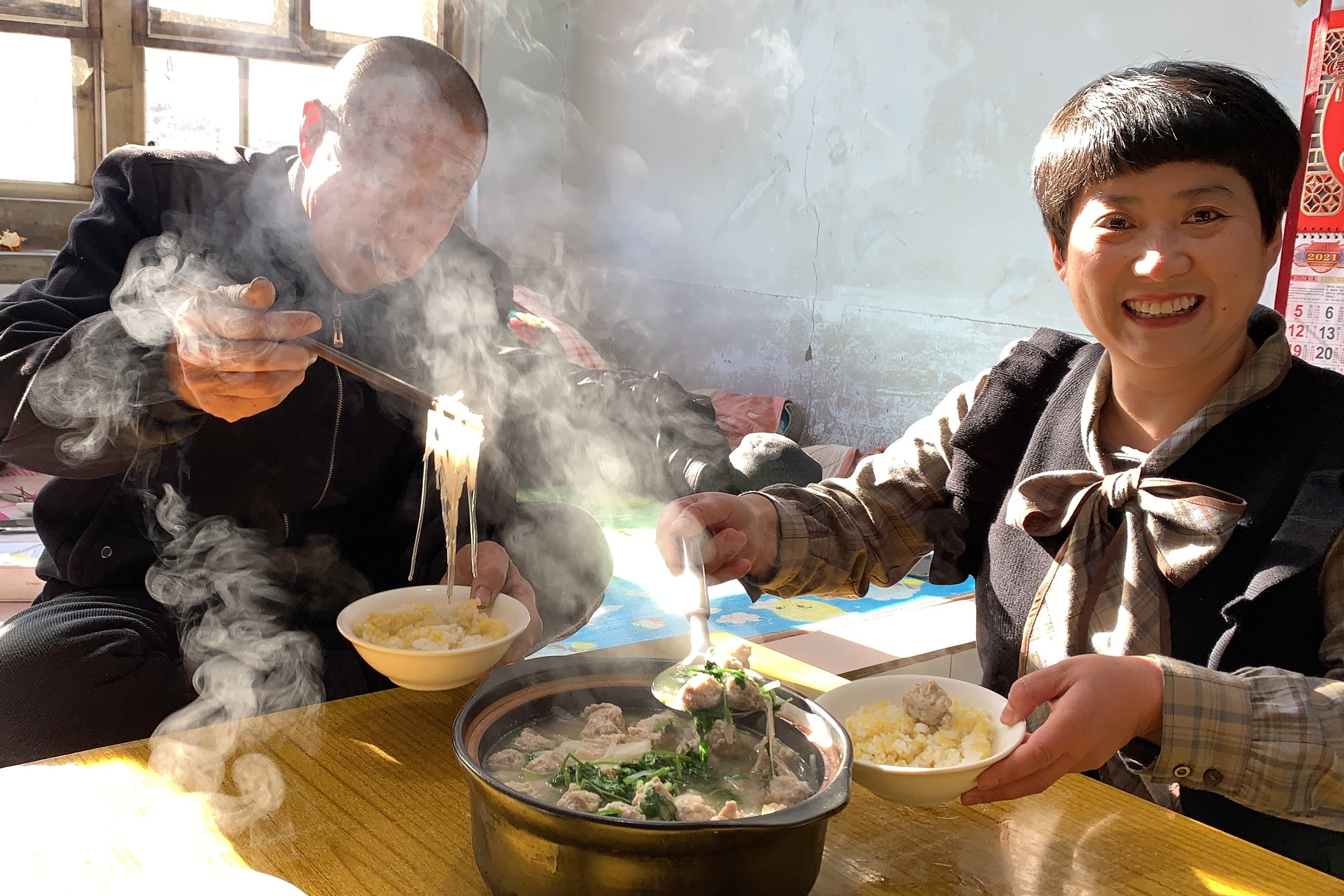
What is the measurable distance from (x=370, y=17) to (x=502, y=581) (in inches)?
272

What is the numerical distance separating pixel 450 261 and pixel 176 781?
2026mm

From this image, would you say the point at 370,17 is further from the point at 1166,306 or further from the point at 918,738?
the point at 918,738

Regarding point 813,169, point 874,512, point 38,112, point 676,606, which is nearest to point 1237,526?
point 874,512

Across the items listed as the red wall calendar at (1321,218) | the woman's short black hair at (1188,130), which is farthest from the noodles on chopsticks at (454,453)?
the red wall calendar at (1321,218)

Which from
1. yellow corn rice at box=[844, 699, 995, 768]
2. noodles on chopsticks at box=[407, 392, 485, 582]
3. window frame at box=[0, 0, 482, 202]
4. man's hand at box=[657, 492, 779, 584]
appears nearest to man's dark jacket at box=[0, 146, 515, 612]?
noodles on chopsticks at box=[407, 392, 485, 582]

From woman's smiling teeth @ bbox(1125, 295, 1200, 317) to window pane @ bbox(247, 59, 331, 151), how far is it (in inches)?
267

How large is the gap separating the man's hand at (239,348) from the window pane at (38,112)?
242 inches

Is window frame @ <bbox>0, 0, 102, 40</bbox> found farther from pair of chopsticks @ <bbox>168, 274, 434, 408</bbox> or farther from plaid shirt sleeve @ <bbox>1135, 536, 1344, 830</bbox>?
plaid shirt sleeve @ <bbox>1135, 536, 1344, 830</bbox>

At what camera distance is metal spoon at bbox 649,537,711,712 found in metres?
1.56

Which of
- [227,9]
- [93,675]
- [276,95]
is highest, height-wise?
[227,9]

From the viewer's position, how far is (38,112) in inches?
265

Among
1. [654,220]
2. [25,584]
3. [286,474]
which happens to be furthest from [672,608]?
[654,220]

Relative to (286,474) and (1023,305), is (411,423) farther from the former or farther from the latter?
(1023,305)

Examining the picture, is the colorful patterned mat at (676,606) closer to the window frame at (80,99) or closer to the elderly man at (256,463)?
the elderly man at (256,463)
